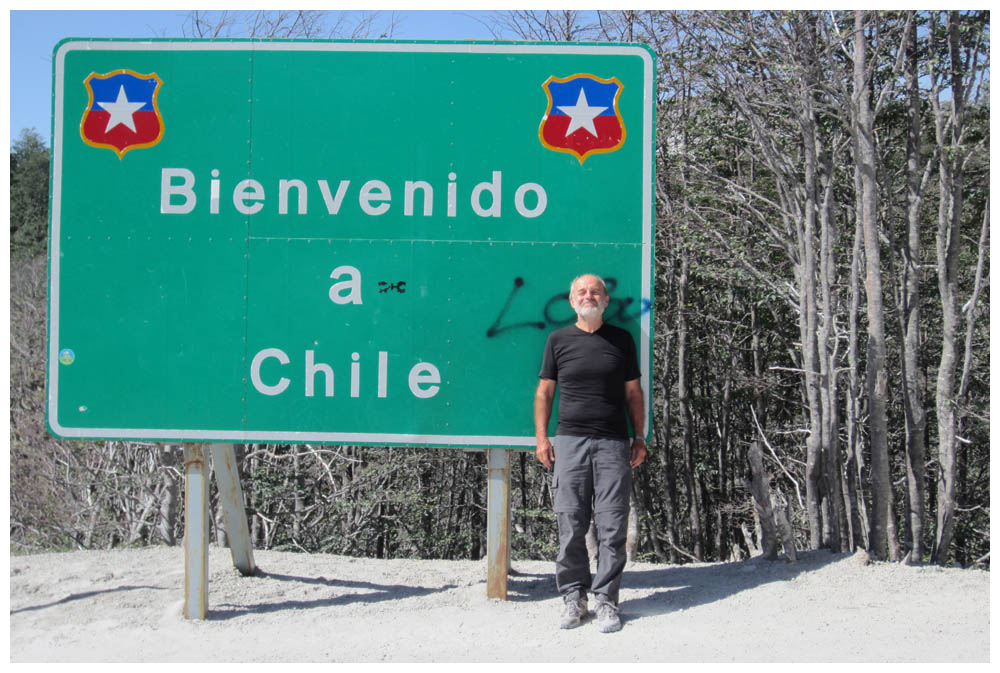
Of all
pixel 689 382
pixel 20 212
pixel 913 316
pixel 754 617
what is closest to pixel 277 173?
pixel 754 617

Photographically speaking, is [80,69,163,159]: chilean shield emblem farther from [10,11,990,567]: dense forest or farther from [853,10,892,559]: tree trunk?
[853,10,892,559]: tree trunk

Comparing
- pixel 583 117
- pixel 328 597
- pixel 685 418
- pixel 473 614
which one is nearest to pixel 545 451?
pixel 473 614

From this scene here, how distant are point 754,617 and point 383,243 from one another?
2.82m

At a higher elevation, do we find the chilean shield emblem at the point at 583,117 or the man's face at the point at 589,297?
the chilean shield emblem at the point at 583,117

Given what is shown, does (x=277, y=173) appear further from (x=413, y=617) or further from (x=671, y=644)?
(x=671, y=644)

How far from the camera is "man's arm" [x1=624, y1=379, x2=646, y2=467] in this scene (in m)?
4.71

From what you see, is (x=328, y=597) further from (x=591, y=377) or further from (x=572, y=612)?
(x=591, y=377)

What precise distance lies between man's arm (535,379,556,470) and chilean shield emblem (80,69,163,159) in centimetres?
254

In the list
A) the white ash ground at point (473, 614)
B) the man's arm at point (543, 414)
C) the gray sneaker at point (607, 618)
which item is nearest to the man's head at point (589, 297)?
the man's arm at point (543, 414)

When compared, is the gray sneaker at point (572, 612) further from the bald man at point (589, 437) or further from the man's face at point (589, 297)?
the man's face at point (589, 297)

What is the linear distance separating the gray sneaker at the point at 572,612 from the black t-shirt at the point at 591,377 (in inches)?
34.5

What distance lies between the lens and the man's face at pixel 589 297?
15.2 ft

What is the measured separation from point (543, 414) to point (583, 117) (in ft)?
5.35

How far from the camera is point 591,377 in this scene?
4594 millimetres
